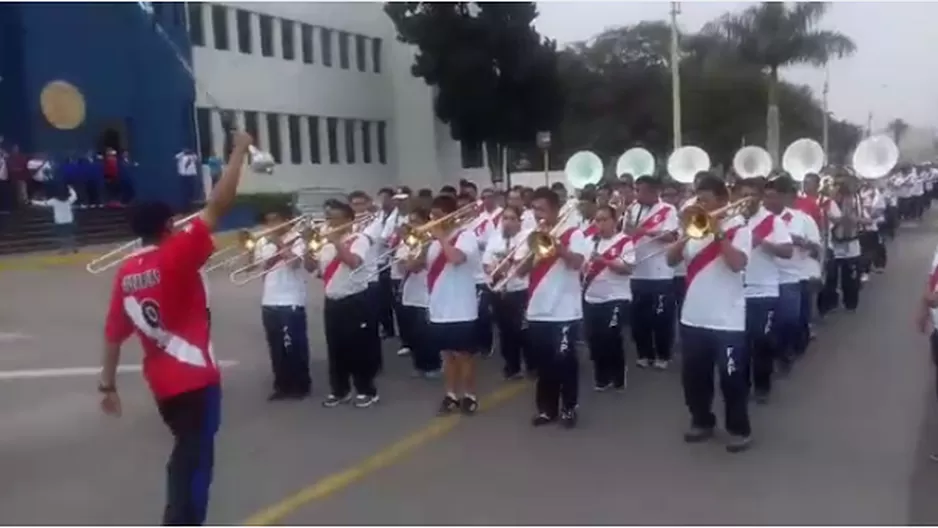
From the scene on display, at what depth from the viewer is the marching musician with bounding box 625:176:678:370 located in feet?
37.2

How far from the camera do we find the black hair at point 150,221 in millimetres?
5910

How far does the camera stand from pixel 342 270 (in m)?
10.2

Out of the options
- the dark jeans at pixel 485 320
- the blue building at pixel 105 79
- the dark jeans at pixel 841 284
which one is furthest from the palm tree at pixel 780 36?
the dark jeans at pixel 485 320

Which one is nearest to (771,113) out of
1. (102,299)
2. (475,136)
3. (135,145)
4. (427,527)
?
(475,136)

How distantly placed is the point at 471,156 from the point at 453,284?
42.8 m

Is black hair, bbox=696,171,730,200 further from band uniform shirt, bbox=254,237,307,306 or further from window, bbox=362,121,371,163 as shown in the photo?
window, bbox=362,121,371,163

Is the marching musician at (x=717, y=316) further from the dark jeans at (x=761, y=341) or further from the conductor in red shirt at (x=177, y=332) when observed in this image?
the conductor in red shirt at (x=177, y=332)

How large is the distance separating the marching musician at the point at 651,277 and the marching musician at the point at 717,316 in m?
2.64

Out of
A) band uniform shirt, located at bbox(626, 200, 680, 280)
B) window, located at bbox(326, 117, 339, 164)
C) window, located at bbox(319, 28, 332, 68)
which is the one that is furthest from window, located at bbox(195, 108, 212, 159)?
band uniform shirt, located at bbox(626, 200, 680, 280)

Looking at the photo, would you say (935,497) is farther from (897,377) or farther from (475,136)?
(475,136)

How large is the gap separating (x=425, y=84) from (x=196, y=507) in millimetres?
41949

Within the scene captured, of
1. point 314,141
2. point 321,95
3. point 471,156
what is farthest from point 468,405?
point 471,156

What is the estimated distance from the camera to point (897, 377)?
A: 1106 centimetres

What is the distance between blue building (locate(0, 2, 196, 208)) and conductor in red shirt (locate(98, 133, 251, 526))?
23.2 meters
